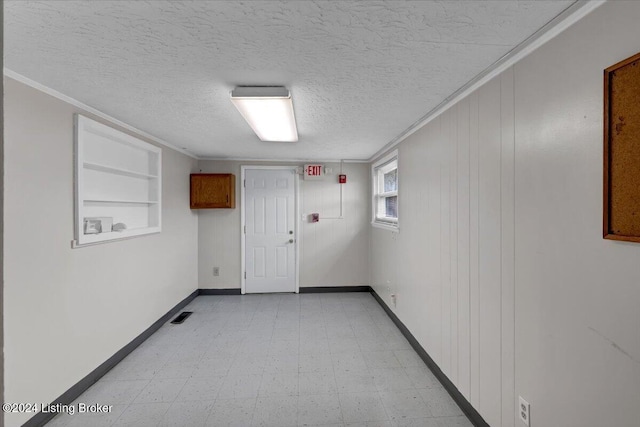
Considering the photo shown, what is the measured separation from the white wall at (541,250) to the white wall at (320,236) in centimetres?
242

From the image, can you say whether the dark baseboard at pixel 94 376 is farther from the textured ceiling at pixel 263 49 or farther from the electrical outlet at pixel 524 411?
the electrical outlet at pixel 524 411

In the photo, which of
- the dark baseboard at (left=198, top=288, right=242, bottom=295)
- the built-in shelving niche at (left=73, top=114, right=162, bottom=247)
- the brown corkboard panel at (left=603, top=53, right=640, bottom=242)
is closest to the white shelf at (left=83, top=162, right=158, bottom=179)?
the built-in shelving niche at (left=73, top=114, right=162, bottom=247)

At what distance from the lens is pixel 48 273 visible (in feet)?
6.22

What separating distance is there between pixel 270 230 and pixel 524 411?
3732 mm

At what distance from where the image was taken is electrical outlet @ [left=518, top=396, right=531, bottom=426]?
1.43 metres

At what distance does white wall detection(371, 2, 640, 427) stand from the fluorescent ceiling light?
1.23 metres

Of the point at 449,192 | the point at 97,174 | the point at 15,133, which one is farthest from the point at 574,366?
the point at 97,174

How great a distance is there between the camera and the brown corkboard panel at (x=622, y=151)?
0.97 m

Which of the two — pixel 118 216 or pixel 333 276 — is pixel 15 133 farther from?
pixel 333 276

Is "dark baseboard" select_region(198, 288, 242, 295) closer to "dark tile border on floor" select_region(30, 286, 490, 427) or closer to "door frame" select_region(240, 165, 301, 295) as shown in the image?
"door frame" select_region(240, 165, 301, 295)

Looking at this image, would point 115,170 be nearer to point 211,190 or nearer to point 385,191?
point 211,190

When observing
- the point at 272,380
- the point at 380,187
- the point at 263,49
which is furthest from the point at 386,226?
the point at 263,49

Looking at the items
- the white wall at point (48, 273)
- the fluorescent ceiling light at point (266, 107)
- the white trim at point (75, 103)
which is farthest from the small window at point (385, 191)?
the white wall at point (48, 273)

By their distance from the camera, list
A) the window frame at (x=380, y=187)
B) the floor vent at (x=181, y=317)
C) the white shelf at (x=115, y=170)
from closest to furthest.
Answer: the white shelf at (x=115, y=170)
the floor vent at (x=181, y=317)
the window frame at (x=380, y=187)
